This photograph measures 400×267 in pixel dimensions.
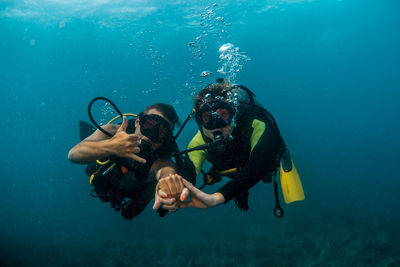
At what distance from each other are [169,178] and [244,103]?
2.17m

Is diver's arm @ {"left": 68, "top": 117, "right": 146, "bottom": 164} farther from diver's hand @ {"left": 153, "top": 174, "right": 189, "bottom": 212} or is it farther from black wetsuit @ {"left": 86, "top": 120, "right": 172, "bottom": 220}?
diver's hand @ {"left": 153, "top": 174, "right": 189, "bottom": 212}

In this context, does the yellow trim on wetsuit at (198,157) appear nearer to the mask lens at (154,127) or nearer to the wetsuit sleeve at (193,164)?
the wetsuit sleeve at (193,164)

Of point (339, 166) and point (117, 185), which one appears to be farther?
point (339, 166)

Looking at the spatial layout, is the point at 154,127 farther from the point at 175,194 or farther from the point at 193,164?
the point at 175,194

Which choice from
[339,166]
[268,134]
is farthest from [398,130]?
[268,134]

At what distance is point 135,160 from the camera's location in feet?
11.3

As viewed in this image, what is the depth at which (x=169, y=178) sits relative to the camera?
6.83 ft

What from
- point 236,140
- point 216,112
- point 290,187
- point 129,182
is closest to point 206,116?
point 216,112

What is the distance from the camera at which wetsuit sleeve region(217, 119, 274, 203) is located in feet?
7.90

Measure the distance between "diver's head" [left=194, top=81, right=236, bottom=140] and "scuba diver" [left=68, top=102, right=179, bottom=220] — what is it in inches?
25.9

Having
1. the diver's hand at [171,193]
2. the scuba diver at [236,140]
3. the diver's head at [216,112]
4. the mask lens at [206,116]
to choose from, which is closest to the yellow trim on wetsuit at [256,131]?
the scuba diver at [236,140]

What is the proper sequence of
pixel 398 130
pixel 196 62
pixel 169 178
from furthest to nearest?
pixel 398 130
pixel 196 62
pixel 169 178

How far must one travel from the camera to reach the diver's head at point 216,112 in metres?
3.54

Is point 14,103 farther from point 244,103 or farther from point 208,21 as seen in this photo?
point 244,103
